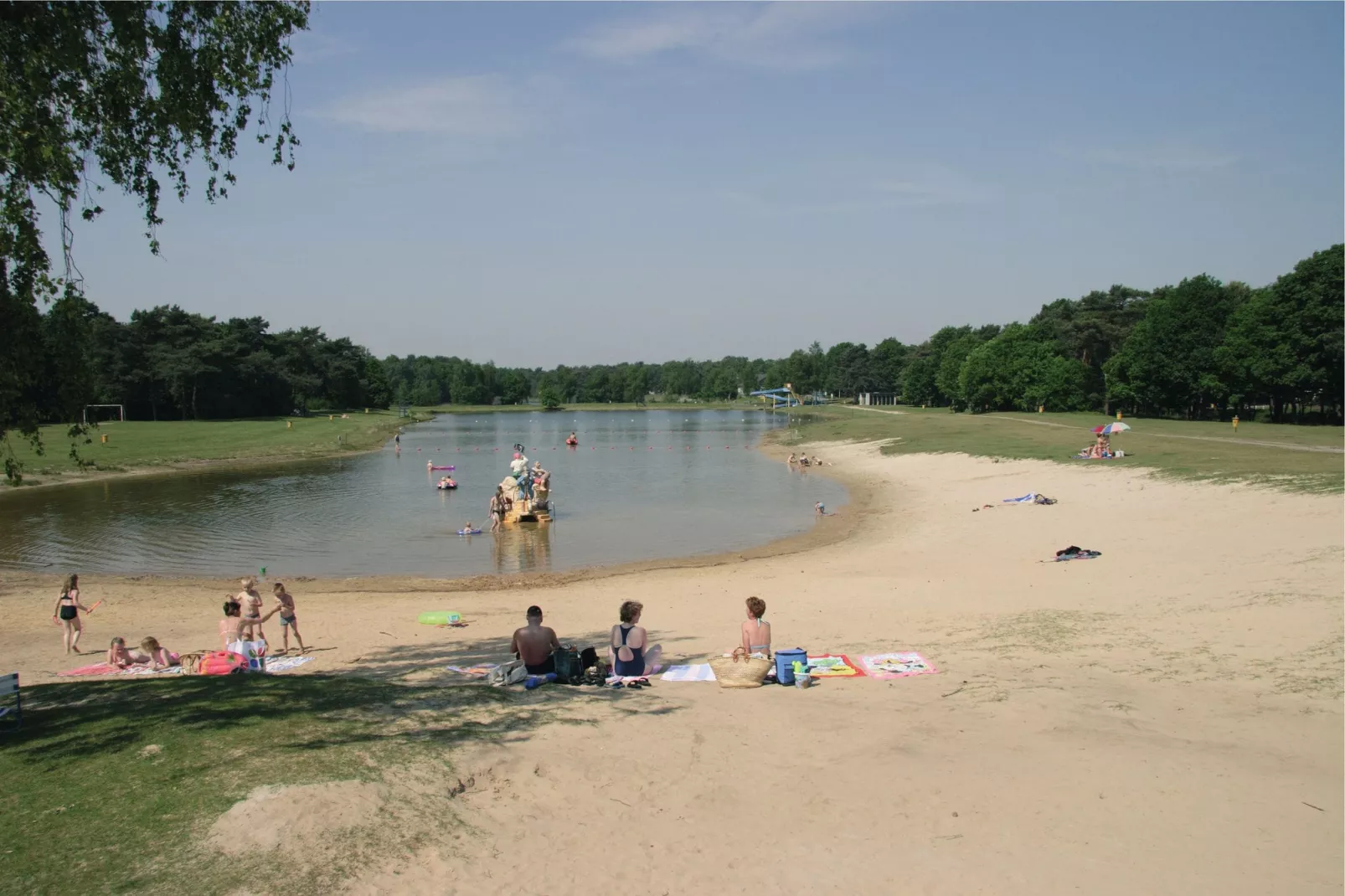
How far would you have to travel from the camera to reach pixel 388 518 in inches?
1409

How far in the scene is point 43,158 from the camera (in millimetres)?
8711

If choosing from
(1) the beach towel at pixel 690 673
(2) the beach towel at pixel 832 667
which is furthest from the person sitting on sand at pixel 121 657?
(2) the beach towel at pixel 832 667

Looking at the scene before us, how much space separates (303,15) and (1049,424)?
63.2 meters

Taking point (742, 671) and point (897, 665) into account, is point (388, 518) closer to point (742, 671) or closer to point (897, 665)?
point (742, 671)

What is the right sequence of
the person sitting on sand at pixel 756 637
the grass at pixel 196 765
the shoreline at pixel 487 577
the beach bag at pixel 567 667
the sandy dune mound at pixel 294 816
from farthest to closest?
1. the shoreline at pixel 487 577
2. the person sitting on sand at pixel 756 637
3. the beach bag at pixel 567 667
4. the sandy dune mound at pixel 294 816
5. the grass at pixel 196 765

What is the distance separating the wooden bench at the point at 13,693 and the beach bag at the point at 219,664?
15.3 feet

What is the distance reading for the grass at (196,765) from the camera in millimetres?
5953

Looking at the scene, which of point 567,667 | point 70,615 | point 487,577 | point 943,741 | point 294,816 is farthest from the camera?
point 487,577

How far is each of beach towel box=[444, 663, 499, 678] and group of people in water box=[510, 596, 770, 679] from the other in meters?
0.63

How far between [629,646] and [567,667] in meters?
0.87

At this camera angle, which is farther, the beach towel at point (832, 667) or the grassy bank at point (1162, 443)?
the grassy bank at point (1162, 443)

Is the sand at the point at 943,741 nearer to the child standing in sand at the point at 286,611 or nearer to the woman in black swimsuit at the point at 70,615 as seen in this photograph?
the woman in black swimsuit at the point at 70,615

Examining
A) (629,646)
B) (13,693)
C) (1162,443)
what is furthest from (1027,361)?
(13,693)

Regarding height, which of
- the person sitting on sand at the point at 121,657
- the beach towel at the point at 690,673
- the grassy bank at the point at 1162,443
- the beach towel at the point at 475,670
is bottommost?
the person sitting on sand at the point at 121,657
